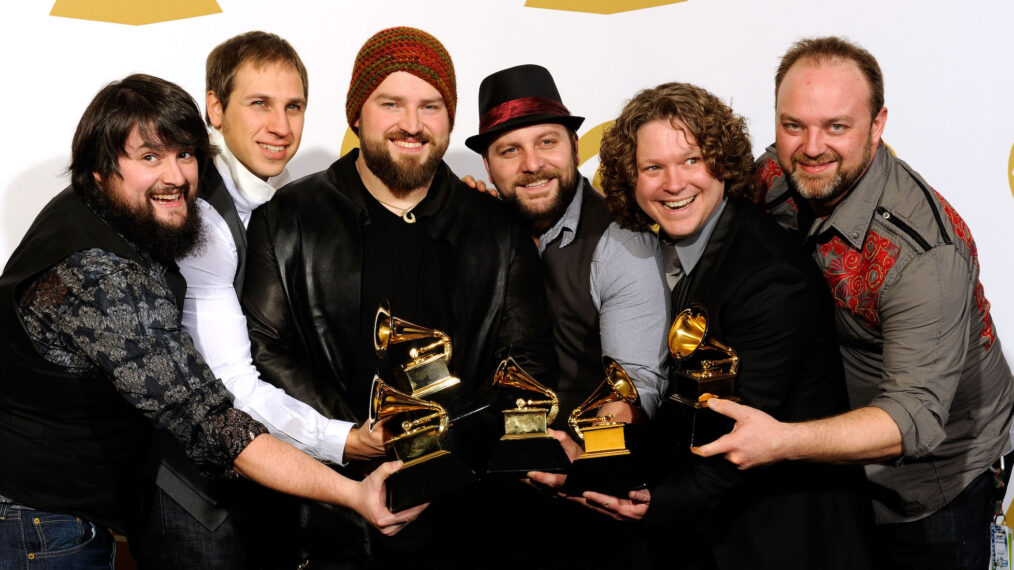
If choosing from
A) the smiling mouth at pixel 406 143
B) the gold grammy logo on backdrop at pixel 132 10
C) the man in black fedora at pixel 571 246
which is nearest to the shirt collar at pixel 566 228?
the man in black fedora at pixel 571 246

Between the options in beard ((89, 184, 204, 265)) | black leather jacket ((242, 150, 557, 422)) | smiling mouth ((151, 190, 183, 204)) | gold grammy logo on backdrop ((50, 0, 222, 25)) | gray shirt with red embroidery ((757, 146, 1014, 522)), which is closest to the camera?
beard ((89, 184, 204, 265))

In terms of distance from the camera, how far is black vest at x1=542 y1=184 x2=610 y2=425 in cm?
304

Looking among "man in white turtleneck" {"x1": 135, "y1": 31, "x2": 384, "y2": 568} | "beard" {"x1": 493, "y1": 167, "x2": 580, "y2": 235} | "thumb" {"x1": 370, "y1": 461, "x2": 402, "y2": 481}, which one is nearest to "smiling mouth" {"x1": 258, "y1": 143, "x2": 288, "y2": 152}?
"man in white turtleneck" {"x1": 135, "y1": 31, "x2": 384, "y2": 568}

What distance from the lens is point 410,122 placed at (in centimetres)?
302

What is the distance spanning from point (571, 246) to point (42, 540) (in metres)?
1.83

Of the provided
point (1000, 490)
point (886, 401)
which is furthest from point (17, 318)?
point (1000, 490)

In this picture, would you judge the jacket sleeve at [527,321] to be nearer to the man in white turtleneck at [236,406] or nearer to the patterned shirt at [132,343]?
the man in white turtleneck at [236,406]

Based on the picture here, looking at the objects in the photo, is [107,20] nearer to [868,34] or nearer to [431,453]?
[431,453]

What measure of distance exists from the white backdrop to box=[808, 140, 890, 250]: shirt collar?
1.66m

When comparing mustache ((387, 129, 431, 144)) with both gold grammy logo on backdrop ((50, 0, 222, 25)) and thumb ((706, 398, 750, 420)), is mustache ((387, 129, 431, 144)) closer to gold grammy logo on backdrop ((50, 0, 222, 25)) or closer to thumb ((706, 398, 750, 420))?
thumb ((706, 398, 750, 420))

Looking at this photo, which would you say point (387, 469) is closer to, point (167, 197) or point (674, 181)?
point (167, 197)

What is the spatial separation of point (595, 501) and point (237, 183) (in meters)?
1.56

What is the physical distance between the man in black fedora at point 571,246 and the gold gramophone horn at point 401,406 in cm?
73

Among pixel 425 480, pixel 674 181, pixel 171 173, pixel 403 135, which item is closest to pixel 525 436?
pixel 425 480
